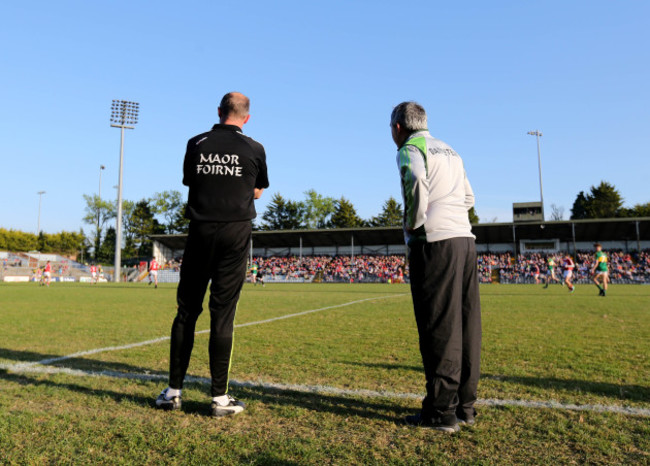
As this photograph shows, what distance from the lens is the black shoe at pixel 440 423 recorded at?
8.33 ft

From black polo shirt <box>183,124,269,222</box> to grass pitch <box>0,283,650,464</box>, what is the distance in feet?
4.33

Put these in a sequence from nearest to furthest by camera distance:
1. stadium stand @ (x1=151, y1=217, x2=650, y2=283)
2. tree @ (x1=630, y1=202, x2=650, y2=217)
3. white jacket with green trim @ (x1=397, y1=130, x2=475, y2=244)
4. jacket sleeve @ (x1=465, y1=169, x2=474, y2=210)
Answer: white jacket with green trim @ (x1=397, y1=130, x2=475, y2=244) → jacket sleeve @ (x1=465, y1=169, x2=474, y2=210) → stadium stand @ (x1=151, y1=217, x2=650, y2=283) → tree @ (x1=630, y1=202, x2=650, y2=217)

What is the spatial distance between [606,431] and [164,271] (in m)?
54.0

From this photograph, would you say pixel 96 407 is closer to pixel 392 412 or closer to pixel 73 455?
pixel 73 455

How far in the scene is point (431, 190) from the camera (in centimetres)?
289

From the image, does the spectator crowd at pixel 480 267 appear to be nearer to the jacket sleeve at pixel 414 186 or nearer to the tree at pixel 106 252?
the jacket sleeve at pixel 414 186

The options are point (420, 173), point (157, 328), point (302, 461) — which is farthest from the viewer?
point (157, 328)

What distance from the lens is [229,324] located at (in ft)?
10.1

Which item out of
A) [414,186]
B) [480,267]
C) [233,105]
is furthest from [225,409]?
[480,267]

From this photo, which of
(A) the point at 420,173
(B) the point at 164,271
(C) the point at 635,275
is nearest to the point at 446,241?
(A) the point at 420,173

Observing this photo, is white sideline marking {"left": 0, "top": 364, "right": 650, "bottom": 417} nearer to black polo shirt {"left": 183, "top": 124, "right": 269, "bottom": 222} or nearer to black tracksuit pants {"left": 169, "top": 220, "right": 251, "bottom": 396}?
black tracksuit pants {"left": 169, "top": 220, "right": 251, "bottom": 396}

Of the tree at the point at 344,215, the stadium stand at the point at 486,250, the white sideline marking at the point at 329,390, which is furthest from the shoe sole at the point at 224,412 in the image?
the tree at the point at 344,215

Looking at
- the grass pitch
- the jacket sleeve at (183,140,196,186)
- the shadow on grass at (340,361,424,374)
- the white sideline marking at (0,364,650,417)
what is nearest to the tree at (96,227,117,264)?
the grass pitch

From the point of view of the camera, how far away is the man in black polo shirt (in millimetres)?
3002
